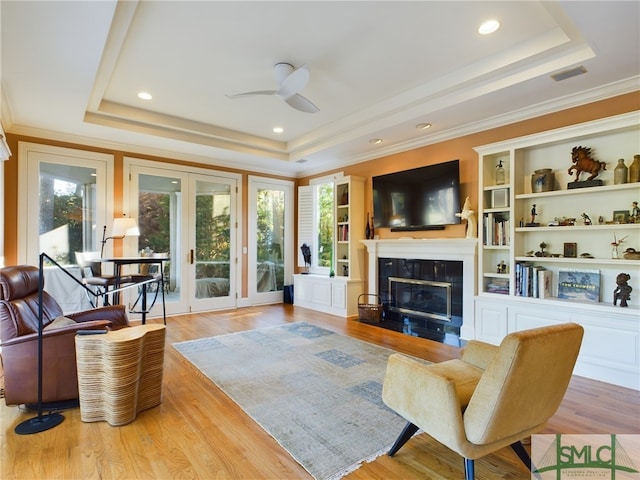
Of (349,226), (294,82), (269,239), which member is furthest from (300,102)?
(269,239)

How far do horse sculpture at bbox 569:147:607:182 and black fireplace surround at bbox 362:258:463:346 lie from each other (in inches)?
63.1

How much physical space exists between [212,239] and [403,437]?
16.3 feet

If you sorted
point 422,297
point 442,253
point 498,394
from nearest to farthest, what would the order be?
point 498,394 → point 442,253 → point 422,297

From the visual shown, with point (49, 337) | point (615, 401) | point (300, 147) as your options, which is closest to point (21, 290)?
point (49, 337)

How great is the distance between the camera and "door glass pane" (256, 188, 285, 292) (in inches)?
268

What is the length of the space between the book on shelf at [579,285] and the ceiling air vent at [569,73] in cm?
185

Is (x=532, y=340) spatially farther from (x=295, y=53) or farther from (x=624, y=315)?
(x=295, y=53)

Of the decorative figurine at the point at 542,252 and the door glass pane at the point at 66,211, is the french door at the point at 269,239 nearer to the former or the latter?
the door glass pane at the point at 66,211

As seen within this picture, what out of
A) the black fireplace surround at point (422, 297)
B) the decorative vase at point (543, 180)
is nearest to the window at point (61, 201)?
the black fireplace surround at point (422, 297)

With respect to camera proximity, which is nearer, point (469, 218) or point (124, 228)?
point (469, 218)

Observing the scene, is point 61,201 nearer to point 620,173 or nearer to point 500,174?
point 500,174

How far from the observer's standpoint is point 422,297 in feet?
16.3

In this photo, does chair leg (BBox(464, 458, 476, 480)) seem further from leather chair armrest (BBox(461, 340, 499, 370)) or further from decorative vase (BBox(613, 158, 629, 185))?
decorative vase (BBox(613, 158, 629, 185))

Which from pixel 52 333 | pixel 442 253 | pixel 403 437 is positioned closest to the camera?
pixel 403 437
